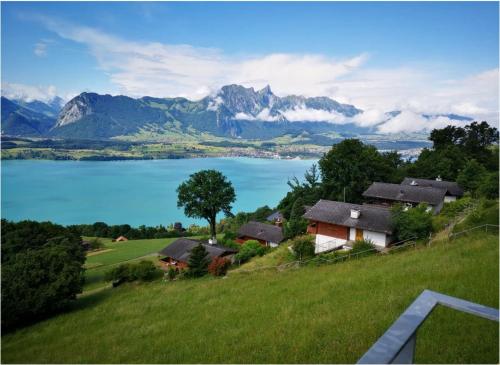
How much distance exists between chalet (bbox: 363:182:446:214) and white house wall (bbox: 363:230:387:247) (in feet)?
25.7

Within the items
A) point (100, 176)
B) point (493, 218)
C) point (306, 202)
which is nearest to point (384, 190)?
point (306, 202)

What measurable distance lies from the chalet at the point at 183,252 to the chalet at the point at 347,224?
9.39 meters

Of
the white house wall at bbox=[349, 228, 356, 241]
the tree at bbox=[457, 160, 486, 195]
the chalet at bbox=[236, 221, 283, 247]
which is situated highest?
the tree at bbox=[457, 160, 486, 195]

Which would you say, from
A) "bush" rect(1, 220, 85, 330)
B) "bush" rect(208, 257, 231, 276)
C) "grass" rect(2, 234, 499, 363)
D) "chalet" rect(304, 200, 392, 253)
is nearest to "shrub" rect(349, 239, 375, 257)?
"chalet" rect(304, 200, 392, 253)

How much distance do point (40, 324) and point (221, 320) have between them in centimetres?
1242

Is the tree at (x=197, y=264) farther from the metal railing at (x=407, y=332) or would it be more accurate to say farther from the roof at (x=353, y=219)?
the metal railing at (x=407, y=332)

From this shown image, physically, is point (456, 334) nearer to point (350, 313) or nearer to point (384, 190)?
point (350, 313)

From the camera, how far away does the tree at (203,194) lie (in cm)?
3438

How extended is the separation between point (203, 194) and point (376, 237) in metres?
17.8

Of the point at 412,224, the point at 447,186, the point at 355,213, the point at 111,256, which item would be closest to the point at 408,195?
the point at 447,186

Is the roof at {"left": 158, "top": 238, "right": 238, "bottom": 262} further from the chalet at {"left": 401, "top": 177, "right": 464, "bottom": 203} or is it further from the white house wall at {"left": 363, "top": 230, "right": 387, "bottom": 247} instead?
the chalet at {"left": 401, "top": 177, "right": 464, "bottom": 203}

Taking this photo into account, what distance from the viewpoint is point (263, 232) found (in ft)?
131

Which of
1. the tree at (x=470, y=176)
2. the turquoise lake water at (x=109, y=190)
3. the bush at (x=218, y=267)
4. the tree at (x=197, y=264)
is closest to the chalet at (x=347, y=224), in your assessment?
the bush at (x=218, y=267)

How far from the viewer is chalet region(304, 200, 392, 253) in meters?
21.6
